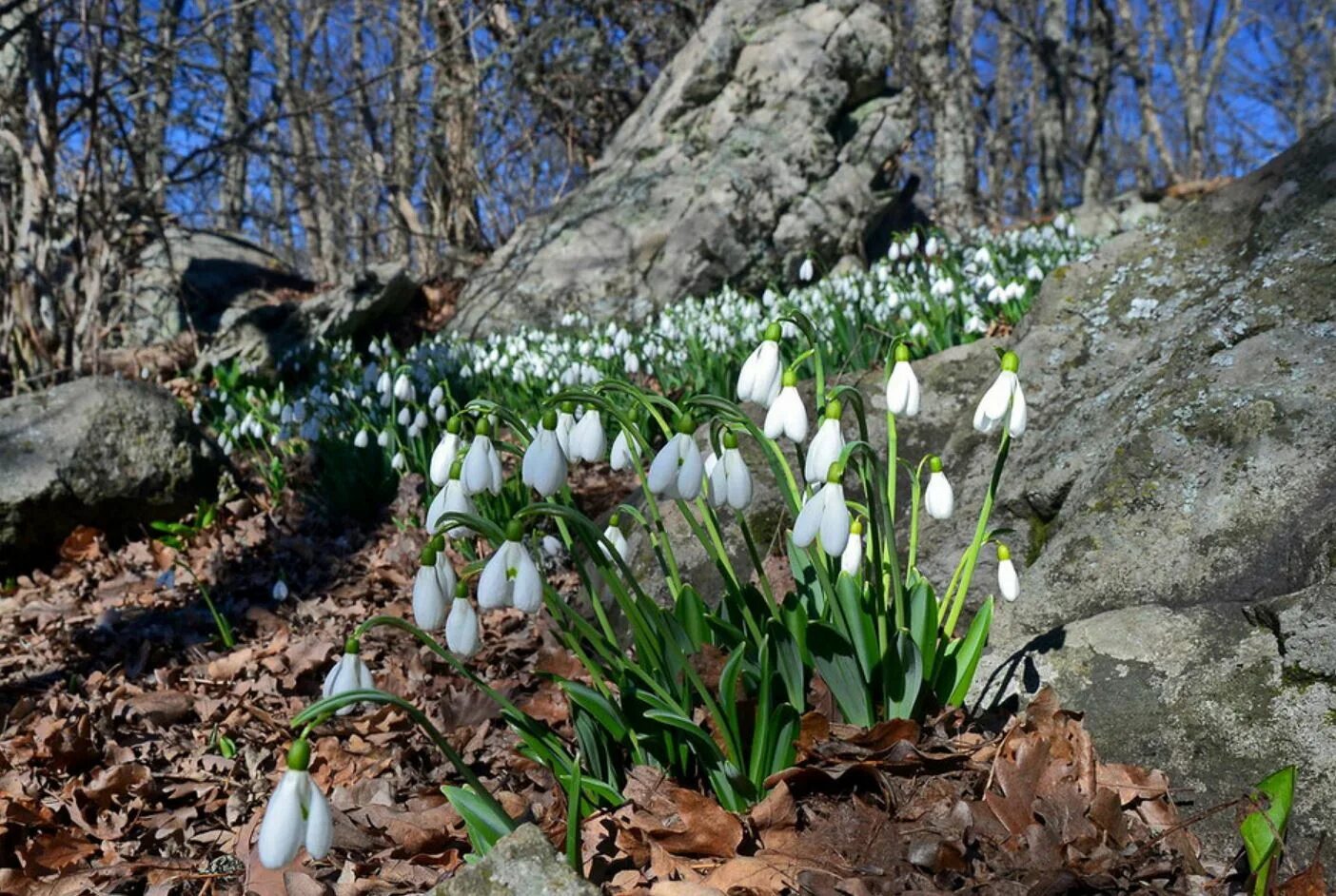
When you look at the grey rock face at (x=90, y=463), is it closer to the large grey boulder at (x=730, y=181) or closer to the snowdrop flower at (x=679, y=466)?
the large grey boulder at (x=730, y=181)

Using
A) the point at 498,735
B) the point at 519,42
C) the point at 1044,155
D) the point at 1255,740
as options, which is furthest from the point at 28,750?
the point at 1044,155

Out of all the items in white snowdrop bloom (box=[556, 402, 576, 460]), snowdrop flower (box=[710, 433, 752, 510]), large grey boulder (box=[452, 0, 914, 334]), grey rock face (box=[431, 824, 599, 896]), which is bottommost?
grey rock face (box=[431, 824, 599, 896])

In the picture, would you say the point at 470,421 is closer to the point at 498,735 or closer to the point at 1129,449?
the point at 498,735

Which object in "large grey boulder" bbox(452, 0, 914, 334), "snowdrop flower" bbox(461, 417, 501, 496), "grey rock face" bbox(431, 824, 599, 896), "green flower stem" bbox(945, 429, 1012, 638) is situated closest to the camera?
"grey rock face" bbox(431, 824, 599, 896)

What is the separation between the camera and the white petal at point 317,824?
1285 mm

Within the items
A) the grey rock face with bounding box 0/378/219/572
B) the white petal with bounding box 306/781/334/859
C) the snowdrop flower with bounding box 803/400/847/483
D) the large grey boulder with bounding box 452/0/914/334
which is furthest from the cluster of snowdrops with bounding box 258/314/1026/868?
the large grey boulder with bounding box 452/0/914/334

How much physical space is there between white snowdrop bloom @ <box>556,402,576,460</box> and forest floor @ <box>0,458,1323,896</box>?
0.47 meters

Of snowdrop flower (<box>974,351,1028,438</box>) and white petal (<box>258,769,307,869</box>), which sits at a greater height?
snowdrop flower (<box>974,351,1028,438</box>)

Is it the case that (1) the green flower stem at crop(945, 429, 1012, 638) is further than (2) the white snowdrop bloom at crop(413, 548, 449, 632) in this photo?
Yes

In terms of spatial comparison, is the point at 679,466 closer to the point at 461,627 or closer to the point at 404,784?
the point at 461,627

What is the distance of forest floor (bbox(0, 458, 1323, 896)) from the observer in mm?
1627

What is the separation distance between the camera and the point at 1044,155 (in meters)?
15.1

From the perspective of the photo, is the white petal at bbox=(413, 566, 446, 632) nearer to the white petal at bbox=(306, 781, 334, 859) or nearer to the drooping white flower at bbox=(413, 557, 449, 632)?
the drooping white flower at bbox=(413, 557, 449, 632)

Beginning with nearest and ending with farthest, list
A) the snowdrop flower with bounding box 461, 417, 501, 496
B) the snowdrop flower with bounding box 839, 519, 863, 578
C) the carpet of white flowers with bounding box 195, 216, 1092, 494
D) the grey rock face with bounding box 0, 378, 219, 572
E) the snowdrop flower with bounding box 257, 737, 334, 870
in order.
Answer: the snowdrop flower with bounding box 257, 737, 334, 870 → the snowdrop flower with bounding box 461, 417, 501, 496 → the snowdrop flower with bounding box 839, 519, 863, 578 → the grey rock face with bounding box 0, 378, 219, 572 → the carpet of white flowers with bounding box 195, 216, 1092, 494
